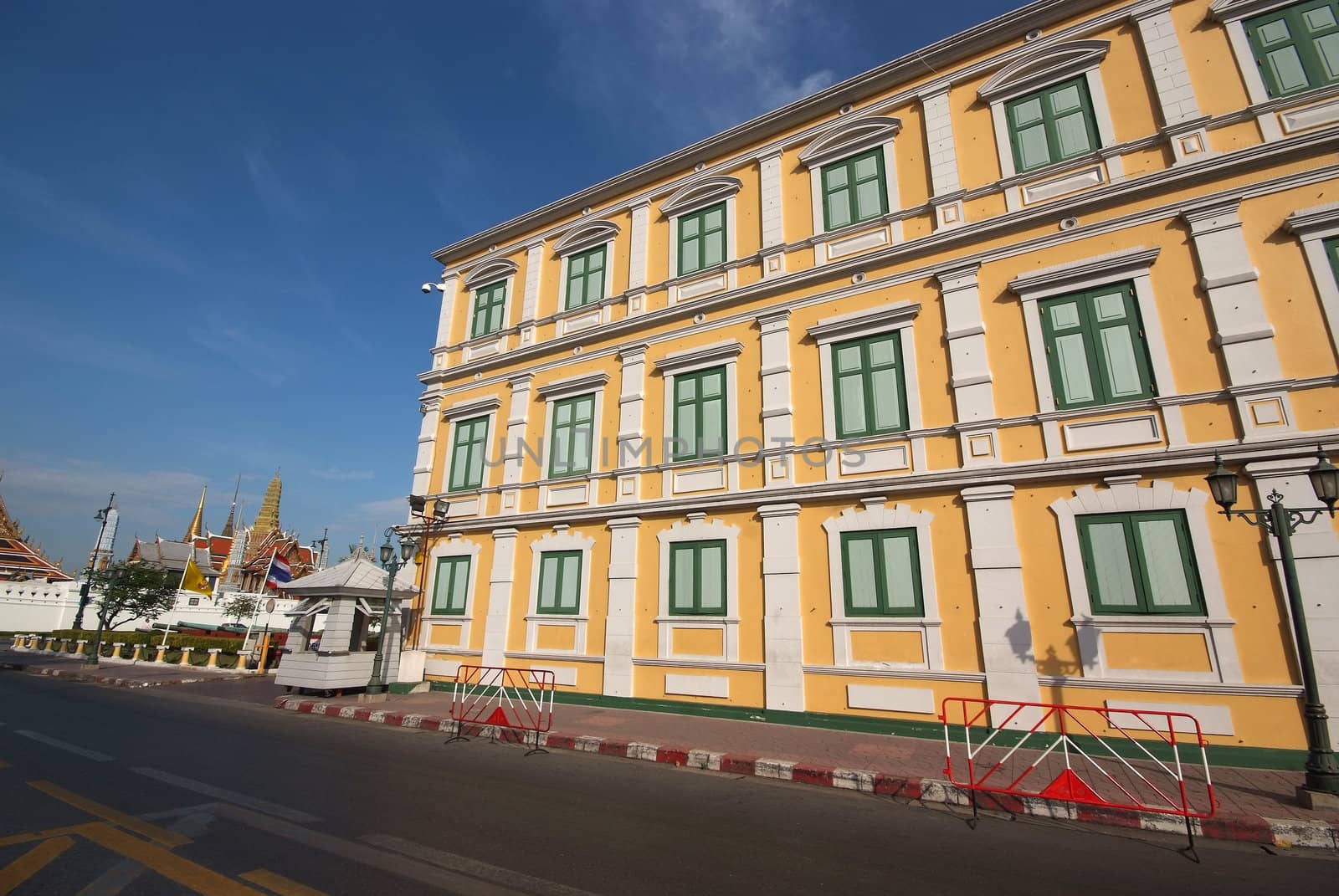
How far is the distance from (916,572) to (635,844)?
7.28 m

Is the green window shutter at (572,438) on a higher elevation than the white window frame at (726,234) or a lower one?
lower

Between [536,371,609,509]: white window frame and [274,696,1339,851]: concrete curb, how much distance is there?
Result: 567 cm

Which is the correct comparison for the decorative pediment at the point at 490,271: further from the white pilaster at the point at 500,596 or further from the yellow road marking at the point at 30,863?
the yellow road marking at the point at 30,863

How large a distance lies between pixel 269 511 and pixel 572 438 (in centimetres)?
7608

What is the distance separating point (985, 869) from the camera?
4730 millimetres

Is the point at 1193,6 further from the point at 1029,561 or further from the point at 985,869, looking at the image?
the point at 985,869

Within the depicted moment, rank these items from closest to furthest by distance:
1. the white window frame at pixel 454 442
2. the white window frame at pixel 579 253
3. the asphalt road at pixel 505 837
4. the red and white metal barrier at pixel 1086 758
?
the asphalt road at pixel 505 837 < the red and white metal barrier at pixel 1086 758 < the white window frame at pixel 579 253 < the white window frame at pixel 454 442

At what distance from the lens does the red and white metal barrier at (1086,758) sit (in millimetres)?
6055

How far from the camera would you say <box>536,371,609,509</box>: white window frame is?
14.6 meters

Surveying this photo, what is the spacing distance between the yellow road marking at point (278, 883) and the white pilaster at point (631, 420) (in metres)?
9.94

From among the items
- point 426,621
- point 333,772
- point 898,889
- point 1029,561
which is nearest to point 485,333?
point 426,621

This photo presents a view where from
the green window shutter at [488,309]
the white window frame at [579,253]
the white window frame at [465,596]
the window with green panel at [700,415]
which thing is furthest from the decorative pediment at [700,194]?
the white window frame at [465,596]

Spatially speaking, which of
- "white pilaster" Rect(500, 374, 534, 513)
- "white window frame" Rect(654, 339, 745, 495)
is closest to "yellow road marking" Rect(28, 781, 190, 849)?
"white window frame" Rect(654, 339, 745, 495)

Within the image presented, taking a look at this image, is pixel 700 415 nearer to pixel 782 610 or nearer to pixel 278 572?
pixel 782 610
